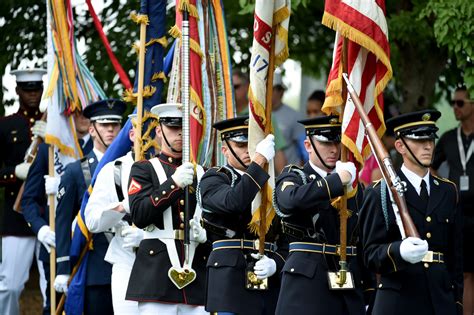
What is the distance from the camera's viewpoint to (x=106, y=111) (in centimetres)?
1501

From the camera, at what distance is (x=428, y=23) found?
16984 mm

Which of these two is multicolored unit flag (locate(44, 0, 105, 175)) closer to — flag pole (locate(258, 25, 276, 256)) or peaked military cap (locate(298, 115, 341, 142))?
flag pole (locate(258, 25, 276, 256))

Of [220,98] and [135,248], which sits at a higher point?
[220,98]

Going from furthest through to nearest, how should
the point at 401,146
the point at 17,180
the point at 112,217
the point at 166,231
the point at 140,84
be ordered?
the point at 17,180
the point at 140,84
the point at 112,217
the point at 166,231
the point at 401,146

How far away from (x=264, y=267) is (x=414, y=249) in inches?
57.7

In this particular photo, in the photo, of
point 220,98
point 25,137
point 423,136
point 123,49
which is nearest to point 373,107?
point 423,136

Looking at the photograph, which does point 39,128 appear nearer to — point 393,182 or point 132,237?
point 132,237

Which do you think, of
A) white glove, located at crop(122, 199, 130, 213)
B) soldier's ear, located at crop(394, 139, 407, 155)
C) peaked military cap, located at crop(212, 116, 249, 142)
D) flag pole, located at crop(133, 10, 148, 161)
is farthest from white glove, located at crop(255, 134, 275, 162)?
flag pole, located at crop(133, 10, 148, 161)

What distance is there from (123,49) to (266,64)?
258 inches

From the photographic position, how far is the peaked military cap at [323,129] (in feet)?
39.8

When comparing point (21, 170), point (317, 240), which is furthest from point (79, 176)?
point (317, 240)

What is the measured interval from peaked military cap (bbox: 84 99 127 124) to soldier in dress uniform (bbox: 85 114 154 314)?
1.07 meters

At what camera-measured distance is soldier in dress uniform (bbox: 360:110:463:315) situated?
11648 mm

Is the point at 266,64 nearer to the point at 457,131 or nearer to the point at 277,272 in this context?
the point at 277,272
